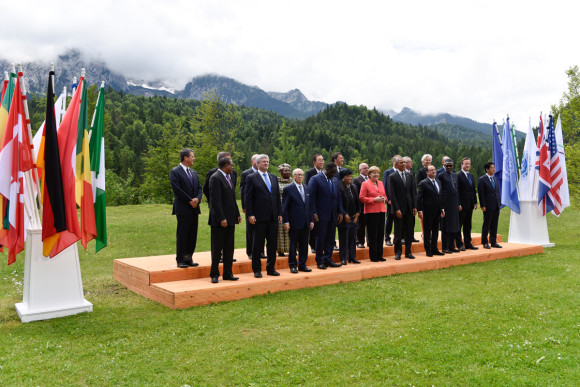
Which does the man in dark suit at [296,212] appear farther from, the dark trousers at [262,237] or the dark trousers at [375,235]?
the dark trousers at [375,235]

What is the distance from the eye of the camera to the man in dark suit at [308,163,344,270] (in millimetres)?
8695

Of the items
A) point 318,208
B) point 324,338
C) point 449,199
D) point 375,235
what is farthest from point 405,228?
point 324,338

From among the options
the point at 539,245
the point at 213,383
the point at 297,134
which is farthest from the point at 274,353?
the point at 297,134

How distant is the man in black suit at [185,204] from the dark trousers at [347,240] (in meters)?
2.98

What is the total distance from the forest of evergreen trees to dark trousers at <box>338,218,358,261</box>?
86.6ft

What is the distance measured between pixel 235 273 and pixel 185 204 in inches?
64.3

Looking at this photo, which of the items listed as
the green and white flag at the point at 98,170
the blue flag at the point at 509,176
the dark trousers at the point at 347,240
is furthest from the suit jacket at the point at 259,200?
the blue flag at the point at 509,176

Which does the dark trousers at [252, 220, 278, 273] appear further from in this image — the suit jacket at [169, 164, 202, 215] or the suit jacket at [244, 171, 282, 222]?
the suit jacket at [169, 164, 202, 215]

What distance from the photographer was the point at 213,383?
4.12 metres

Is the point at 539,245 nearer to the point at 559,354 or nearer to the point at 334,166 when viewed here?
the point at 334,166

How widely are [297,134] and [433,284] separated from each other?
87.7 meters

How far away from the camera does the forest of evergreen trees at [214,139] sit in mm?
41281

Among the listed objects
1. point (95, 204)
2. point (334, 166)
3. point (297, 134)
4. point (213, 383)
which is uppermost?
point (297, 134)

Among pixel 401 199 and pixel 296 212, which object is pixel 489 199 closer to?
pixel 401 199
